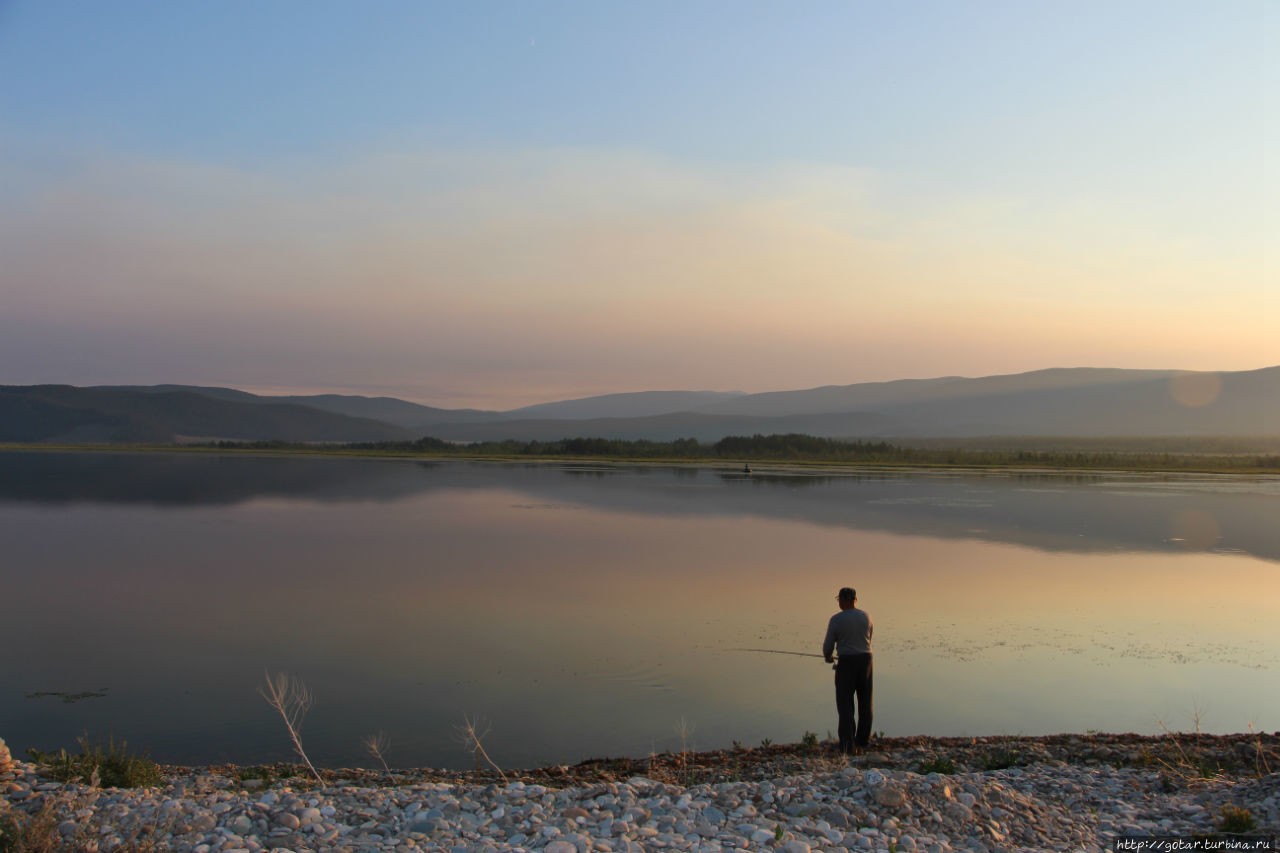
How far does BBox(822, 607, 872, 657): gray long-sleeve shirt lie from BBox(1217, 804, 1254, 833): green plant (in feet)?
8.65

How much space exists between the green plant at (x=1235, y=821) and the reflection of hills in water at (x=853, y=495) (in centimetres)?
1545

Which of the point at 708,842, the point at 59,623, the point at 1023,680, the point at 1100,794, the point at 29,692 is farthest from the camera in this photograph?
the point at 59,623

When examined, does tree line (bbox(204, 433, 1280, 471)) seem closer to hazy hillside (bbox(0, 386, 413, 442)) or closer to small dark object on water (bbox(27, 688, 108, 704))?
small dark object on water (bbox(27, 688, 108, 704))

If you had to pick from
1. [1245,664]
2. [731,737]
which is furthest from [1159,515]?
[731,737]

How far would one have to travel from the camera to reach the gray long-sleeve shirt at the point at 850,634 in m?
7.55

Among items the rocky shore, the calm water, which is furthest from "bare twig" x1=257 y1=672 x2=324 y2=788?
the rocky shore

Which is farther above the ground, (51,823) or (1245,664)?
(51,823)

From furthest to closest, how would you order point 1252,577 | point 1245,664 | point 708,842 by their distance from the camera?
point 1252,577 < point 1245,664 < point 708,842

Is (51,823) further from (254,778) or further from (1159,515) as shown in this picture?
(1159,515)

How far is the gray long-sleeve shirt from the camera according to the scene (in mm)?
7547

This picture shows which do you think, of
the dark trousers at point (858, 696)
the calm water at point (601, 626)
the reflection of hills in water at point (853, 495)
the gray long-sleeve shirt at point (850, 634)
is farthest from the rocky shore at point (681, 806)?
the reflection of hills in water at point (853, 495)

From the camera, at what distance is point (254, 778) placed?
686 centimetres

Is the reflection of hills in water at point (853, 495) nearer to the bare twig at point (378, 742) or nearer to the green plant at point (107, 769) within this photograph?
the bare twig at point (378, 742)

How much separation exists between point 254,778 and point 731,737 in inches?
162
